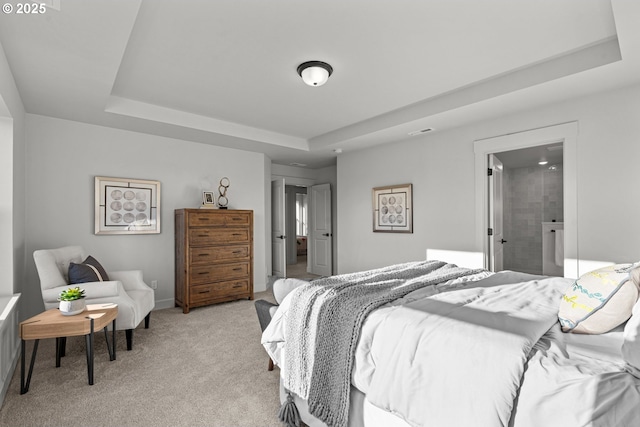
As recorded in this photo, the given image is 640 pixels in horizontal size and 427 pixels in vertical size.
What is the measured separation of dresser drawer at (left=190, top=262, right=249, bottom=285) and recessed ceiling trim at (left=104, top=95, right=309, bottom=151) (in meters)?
1.81

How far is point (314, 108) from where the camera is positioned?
13.0 feet

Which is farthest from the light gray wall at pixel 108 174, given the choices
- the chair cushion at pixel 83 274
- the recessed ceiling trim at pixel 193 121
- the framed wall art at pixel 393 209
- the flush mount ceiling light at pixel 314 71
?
the flush mount ceiling light at pixel 314 71

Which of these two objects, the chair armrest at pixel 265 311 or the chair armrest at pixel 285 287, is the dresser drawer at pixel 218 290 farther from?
the chair armrest at pixel 285 287

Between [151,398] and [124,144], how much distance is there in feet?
10.6

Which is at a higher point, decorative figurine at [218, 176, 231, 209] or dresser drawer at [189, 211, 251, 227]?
decorative figurine at [218, 176, 231, 209]

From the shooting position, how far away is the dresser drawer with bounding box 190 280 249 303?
434 centimetres

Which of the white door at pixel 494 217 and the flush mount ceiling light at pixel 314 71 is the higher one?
the flush mount ceiling light at pixel 314 71

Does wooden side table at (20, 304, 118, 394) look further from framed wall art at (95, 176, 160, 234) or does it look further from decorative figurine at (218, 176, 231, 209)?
decorative figurine at (218, 176, 231, 209)

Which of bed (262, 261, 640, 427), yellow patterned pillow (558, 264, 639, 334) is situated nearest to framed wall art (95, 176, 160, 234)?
bed (262, 261, 640, 427)

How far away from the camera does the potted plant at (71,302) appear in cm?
248

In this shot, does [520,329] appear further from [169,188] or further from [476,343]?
[169,188]

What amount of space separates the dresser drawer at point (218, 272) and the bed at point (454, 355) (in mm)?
2650

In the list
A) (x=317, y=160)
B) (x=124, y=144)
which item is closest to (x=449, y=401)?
(x=124, y=144)

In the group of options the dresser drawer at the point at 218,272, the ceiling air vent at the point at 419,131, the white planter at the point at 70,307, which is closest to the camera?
the white planter at the point at 70,307
